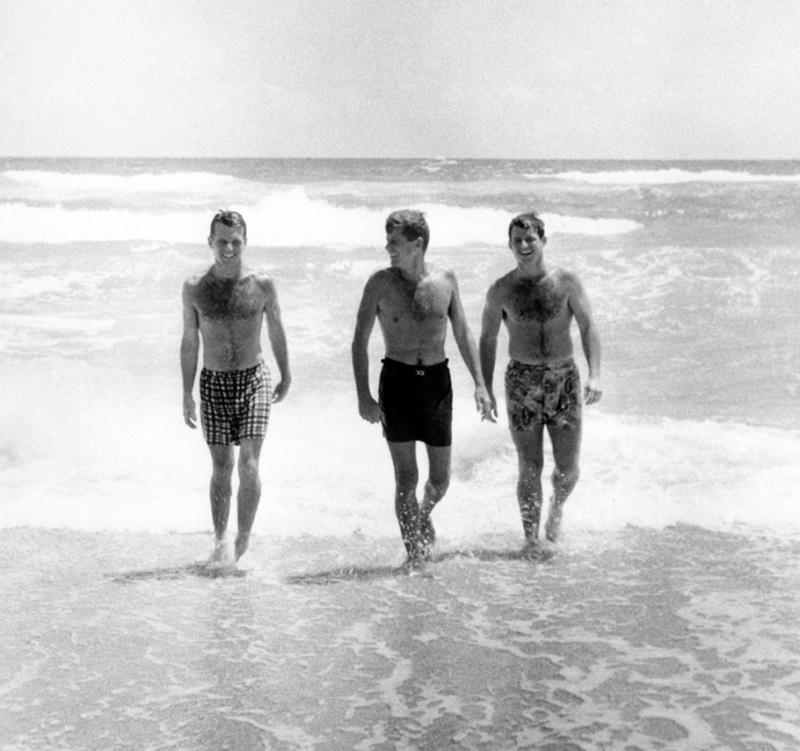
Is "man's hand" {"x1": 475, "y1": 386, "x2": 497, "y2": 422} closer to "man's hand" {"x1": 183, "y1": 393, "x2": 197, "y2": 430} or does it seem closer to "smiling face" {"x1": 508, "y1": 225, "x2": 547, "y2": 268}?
"smiling face" {"x1": 508, "y1": 225, "x2": 547, "y2": 268}

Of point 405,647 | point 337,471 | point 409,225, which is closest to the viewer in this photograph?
point 405,647

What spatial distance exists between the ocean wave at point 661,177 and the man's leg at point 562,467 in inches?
916

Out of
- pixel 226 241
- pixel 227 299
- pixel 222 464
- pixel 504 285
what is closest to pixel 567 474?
pixel 504 285

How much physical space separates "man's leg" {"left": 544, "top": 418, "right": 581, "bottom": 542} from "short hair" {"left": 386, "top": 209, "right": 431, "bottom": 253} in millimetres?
998

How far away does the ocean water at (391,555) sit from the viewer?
2.85 meters

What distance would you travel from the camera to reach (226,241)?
398 cm

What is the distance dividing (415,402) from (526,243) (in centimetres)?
78

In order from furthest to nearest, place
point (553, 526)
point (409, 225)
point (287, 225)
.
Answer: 1. point (287, 225)
2. point (553, 526)
3. point (409, 225)

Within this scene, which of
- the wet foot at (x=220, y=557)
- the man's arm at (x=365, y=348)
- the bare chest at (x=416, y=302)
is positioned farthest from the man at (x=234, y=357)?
the bare chest at (x=416, y=302)

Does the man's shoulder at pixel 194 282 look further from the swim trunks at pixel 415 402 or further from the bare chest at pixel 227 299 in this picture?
the swim trunks at pixel 415 402

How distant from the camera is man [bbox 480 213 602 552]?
417cm

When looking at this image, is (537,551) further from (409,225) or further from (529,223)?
(409,225)

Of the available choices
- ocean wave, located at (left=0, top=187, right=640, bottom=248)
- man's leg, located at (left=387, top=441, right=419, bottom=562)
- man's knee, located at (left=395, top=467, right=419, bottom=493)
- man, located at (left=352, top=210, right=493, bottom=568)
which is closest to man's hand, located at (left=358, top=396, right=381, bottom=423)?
man, located at (left=352, top=210, right=493, bottom=568)

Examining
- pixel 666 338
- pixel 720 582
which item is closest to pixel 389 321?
pixel 720 582
